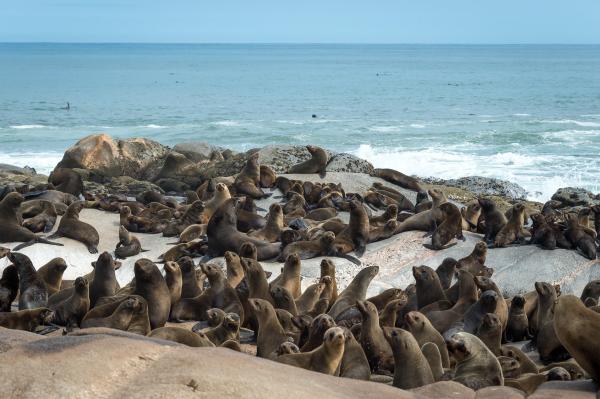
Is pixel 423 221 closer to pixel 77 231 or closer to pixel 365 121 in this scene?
pixel 77 231

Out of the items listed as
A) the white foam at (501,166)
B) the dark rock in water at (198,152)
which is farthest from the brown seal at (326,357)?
the white foam at (501,166)

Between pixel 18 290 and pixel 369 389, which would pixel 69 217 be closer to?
pixel 18 290

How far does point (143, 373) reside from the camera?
4441 mm

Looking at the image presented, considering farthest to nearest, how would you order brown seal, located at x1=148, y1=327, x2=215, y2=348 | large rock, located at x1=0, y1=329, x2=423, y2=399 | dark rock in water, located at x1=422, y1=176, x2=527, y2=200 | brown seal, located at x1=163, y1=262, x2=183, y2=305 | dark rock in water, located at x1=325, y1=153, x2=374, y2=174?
dark rock in water, located at x1=422, y1=176, x2=527, y2=200
dark rock in water, located at x1=325, y1=153, x2=374, y2=174
brown seal, located at x1=163, y1=262, x2=183, y2=305
brown seal, located at x1=148, y1=327, x2=215, y2=348
large rock, located at x1=0, y1=329, x2=423, y2=399

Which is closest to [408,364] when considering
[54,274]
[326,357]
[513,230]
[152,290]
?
[326,357]

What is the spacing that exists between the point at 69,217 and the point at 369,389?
8.28m

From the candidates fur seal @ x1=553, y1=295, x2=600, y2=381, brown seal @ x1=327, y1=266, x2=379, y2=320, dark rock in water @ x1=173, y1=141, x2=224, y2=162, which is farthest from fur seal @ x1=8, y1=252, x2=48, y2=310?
dark rock in water @ x1=173, y1=141, x2=224, y2=162

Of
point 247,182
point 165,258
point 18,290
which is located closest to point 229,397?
point 18,290

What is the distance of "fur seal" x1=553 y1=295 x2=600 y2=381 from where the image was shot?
5434mm

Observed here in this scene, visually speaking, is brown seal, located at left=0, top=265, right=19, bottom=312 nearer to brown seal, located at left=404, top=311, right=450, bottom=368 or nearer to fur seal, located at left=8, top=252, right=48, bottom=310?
fur seal, located at left=8, top=252, right=48, bottom=310

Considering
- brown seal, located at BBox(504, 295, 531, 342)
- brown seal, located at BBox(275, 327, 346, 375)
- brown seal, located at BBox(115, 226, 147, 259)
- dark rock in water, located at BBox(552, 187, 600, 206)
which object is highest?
brown seal, located at BBox(275, 327, 346, 375)

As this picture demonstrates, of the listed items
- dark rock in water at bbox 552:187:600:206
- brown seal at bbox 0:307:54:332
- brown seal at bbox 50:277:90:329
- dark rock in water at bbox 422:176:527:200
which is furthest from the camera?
dark rock in water at bbox 422:176:527:200

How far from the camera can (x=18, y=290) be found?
373 inches

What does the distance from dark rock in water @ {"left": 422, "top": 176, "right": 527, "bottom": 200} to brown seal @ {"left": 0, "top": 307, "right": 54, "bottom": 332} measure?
1532cm
